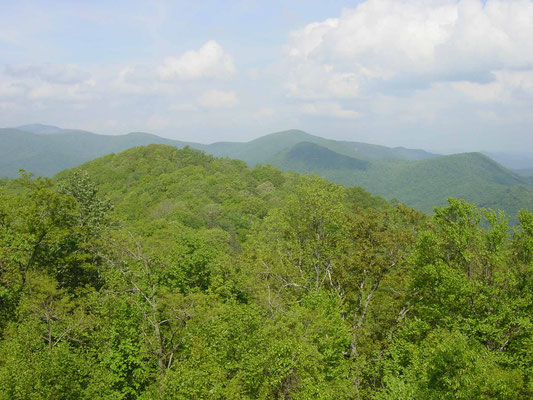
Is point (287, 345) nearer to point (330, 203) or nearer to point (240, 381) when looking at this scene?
point (240, 381)

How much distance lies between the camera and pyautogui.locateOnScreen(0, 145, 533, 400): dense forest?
14.2 metres

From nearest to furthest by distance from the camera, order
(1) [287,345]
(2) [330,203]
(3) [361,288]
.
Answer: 1. (1) [287,345]
2. (3) [361,288]
3. (2) [330,203]

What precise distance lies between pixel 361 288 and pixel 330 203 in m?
6.94

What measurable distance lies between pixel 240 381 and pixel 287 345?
254 centimetres

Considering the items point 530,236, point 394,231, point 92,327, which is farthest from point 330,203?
point 92,327

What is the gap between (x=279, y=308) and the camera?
68.0 feet

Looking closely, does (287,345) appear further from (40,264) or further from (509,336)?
(40,264)

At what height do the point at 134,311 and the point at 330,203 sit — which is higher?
the point at 330,203

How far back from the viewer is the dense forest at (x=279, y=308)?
14227 mm

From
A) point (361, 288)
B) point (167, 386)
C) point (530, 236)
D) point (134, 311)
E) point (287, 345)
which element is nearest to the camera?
point (167, 386)

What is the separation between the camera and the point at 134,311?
60.9ft

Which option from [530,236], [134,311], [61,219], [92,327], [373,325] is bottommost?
[373,325]

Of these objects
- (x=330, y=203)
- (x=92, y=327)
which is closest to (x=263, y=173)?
(x=330, y=203)

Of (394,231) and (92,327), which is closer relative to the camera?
(92,327)
